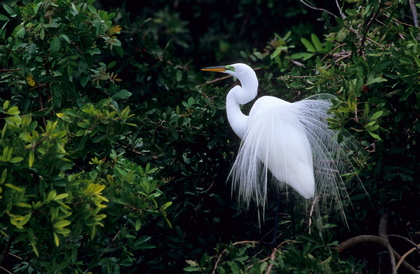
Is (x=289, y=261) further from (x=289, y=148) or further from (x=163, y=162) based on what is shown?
(x=163, y=162)

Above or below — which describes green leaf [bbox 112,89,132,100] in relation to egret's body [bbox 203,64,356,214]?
above

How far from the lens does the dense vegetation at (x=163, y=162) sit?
2.12 m

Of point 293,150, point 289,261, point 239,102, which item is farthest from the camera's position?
point 239,102

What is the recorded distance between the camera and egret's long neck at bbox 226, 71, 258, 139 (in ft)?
9.93

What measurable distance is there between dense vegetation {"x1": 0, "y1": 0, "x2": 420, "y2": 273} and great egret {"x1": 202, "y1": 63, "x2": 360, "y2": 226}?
0.10m

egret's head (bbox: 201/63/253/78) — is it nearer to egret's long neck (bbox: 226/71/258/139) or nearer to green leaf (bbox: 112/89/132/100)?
egret's long neck (bbox: 226/71/258/139)

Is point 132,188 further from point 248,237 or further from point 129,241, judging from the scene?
point 248,237

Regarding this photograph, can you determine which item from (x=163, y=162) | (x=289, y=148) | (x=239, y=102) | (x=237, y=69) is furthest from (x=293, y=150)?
(x=163, y=162)

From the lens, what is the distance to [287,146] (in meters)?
2.95

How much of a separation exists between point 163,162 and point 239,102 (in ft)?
1.79

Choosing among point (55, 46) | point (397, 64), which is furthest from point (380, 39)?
point (55, 46)

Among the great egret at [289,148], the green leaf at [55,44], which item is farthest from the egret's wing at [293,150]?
the green leaf at [55,44]

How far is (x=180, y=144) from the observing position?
9.85 feet

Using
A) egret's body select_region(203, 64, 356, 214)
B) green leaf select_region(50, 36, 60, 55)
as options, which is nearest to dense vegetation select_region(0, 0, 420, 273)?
green leaf select_region(50, 36, 60, 55)
